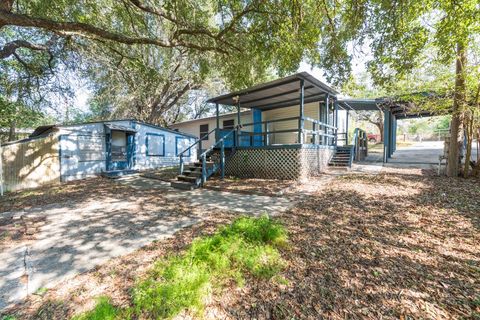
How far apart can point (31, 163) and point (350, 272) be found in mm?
11748

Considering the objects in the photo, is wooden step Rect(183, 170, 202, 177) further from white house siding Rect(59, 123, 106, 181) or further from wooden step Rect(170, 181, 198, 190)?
white house siding Rect(59, 123, 106, 181)

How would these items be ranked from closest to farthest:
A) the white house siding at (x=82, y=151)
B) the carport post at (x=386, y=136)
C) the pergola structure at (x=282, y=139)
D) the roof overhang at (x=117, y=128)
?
1. the pergola structure at (x=282, y=139)
2. the white house siding at (x=82, y=151)
3. the carport post at (x=386, y=136)
4. the roof overhang at (x=117, y=128)

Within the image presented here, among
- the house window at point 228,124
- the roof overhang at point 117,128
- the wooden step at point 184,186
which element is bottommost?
the wooden step at point 184,186

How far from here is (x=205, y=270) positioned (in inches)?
92.9

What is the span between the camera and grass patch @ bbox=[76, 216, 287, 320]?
1.89 meters

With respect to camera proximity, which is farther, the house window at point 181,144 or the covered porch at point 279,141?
the house window at point 181,144

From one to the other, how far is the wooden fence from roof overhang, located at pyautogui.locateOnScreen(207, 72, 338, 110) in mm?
7428

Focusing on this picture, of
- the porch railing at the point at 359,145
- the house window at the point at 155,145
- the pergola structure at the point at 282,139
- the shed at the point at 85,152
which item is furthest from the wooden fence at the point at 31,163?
the porch railing at the point at 359,145

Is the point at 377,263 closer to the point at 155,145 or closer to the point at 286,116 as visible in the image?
the point at 286,116

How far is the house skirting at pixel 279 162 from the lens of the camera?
745 centimetres

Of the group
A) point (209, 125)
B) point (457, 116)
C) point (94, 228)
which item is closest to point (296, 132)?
point (457, 116)

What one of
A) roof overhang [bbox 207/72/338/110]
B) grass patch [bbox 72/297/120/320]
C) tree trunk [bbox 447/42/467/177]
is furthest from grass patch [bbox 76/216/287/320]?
tree trunk [bbox 447/42/467/177]

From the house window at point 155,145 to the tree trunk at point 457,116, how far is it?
45.8 ft

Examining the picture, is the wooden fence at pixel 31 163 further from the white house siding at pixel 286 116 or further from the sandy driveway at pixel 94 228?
the white house siding at pixel 286 116
